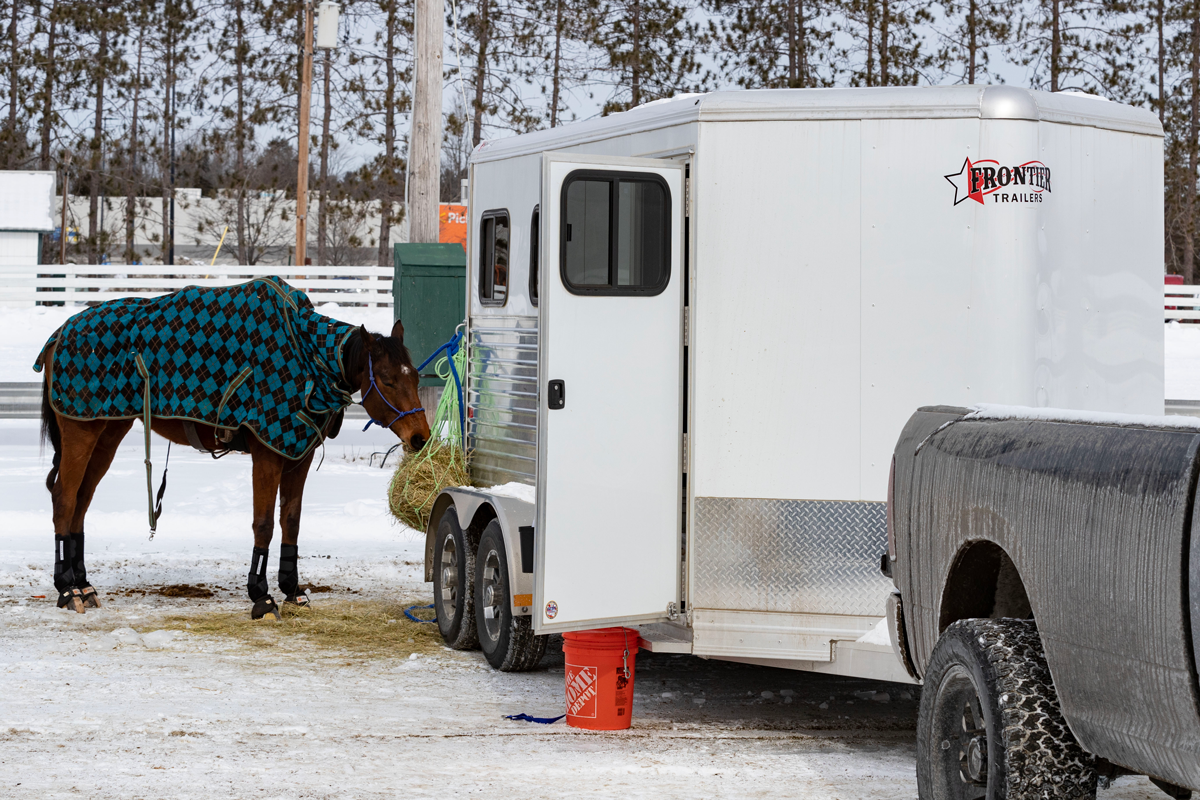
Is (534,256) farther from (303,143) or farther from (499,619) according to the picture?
(303,143)

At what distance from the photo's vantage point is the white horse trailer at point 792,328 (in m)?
6.10

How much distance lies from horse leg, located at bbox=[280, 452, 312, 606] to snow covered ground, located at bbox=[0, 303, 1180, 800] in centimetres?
55

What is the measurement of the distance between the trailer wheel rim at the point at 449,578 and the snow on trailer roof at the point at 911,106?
3.04 metres

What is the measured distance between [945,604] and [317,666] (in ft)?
13.3

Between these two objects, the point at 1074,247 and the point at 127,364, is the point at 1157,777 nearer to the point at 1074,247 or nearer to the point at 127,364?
the point at 1074,247

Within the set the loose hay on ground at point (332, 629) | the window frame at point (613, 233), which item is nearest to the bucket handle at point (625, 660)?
the window frame at point (613, 233)

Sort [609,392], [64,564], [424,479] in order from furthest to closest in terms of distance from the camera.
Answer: [64,564]
[424,479]
[609,392]

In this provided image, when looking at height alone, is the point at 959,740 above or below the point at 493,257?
below

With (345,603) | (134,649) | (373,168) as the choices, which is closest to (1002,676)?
(134,649)

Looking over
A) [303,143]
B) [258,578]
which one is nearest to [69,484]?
[258,578]

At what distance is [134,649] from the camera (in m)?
7.98

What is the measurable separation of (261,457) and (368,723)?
2986 millimetres

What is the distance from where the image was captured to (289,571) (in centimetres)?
907

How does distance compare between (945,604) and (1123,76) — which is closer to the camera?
(945,604)
